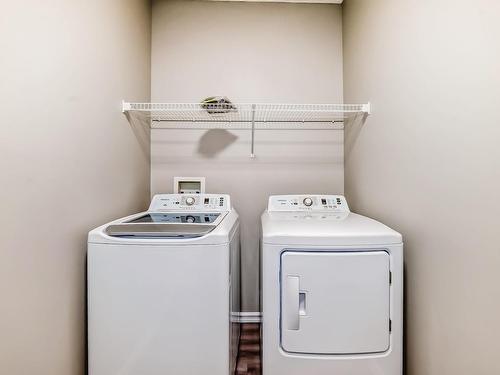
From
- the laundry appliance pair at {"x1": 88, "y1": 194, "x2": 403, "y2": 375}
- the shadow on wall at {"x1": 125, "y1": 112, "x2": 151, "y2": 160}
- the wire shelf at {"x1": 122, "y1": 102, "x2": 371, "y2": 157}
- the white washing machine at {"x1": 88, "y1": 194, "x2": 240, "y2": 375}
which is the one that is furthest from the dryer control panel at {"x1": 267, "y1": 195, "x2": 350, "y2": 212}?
the shadow on wall at {"x1": 125, "y1": 112, "x2": 151, "y2": 160}

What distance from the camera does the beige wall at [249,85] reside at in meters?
2.40

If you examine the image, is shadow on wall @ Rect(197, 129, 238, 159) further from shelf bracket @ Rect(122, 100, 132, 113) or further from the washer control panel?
shelf bracket @ Rect(122, 100, 132, 113)

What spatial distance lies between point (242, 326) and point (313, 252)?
1.37 meters

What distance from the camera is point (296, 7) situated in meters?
2.43

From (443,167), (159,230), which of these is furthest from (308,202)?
(159,230)

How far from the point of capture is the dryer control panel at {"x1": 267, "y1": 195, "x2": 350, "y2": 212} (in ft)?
6.86

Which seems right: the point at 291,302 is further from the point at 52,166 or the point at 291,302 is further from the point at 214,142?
the point at 214,142

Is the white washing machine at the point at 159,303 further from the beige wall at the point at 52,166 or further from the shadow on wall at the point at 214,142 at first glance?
the shadow on wall at the point at 214,142

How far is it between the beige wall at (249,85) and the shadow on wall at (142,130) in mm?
81

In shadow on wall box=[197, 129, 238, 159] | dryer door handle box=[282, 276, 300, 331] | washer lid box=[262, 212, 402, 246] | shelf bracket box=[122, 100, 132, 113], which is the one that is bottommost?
dryer door handle box=[282, 276, 300, 331]

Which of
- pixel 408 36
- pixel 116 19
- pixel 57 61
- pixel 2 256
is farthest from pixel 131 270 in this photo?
pixel 408 36

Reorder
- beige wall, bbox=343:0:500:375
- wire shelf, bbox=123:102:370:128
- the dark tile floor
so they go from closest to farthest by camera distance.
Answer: beige wall, bbox=343:0:500:375 → the dark tile floor → wire shelf, bbox=123:102:370:128

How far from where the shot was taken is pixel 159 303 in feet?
4.22

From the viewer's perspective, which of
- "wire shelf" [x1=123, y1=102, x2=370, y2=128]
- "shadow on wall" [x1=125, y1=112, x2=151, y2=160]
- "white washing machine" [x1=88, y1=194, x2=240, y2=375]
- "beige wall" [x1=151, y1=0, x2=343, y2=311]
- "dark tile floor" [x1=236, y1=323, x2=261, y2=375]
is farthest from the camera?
"beige wall" [x1=151, y1=0, x2=343, y2=311]
